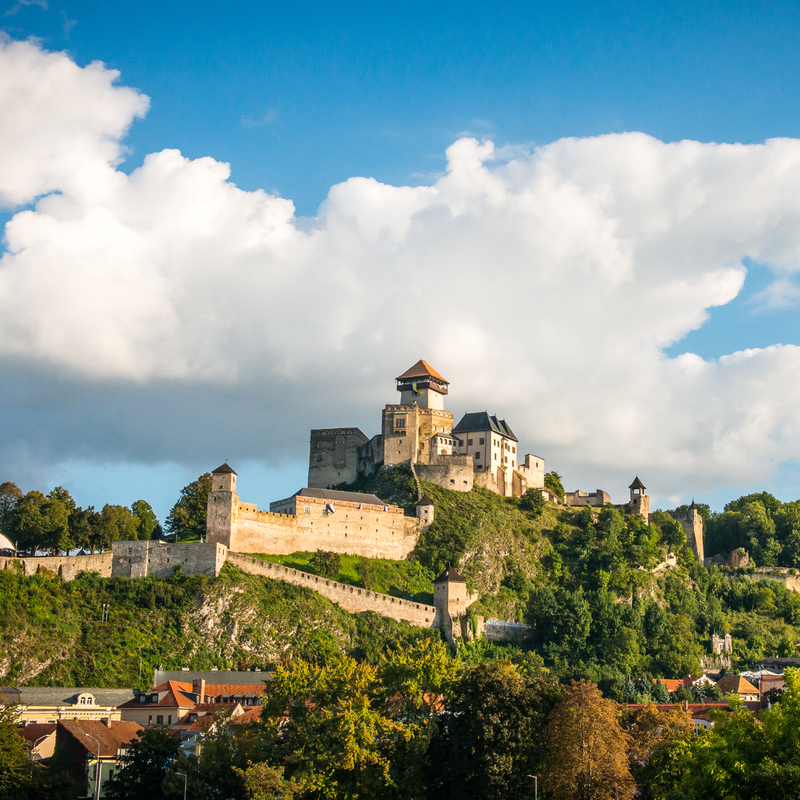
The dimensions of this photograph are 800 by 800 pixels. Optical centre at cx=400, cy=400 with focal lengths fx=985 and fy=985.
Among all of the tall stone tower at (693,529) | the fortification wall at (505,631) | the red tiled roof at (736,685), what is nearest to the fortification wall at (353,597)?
Answer: the fortification wall at (505,631)

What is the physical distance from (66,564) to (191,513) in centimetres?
2006

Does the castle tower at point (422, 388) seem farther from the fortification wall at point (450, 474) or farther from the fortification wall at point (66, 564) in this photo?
the fortification wall at point (66, 564)

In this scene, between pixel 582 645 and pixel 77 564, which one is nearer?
pixel 77 564

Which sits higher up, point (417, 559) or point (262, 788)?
point (417, 559)

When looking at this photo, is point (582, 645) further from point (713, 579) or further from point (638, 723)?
point (638, 723)

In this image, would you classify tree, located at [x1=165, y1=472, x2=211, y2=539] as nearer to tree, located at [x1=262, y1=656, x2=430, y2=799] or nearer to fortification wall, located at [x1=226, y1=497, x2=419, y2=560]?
fortification wall, located at [x1=226, y1=497, x2=419, y2=560]

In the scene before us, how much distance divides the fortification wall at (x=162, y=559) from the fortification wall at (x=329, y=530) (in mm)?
4998

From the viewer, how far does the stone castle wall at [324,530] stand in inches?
3627

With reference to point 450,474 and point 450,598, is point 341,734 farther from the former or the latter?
point 450,474

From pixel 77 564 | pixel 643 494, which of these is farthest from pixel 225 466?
pixel 643 494

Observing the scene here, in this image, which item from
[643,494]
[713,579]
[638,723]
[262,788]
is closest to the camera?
[262,788]

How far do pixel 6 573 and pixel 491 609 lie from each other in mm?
44108

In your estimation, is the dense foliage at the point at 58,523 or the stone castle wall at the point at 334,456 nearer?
the dense foliage at the point at 58,523

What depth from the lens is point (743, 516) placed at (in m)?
130
